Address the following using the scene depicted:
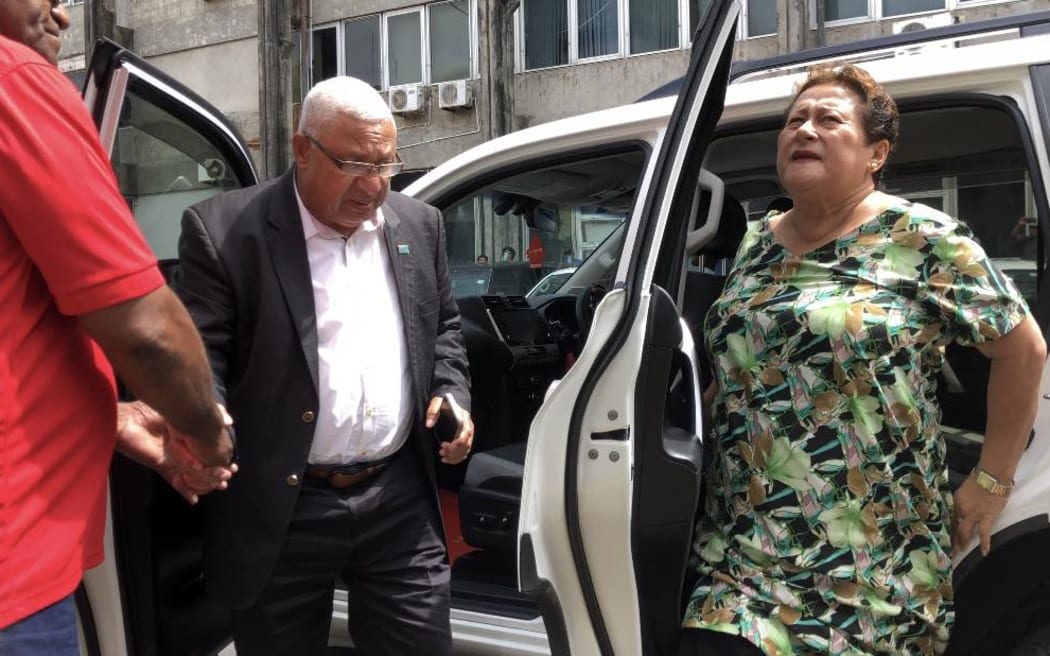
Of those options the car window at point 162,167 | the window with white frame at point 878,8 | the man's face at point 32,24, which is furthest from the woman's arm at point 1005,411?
the window with white frame at point 878,8

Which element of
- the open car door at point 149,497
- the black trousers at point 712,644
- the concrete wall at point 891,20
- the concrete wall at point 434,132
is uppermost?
the concrete wall at point 891,20

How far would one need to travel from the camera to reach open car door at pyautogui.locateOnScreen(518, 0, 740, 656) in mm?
1699

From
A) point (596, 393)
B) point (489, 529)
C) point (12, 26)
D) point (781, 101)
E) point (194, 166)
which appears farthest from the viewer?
point (489, 529)

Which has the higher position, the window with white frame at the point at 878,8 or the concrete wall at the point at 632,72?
the window with white frame at the point at 878,8

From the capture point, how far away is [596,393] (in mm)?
1735

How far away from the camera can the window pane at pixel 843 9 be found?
11.7 meters

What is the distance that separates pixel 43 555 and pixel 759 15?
1251 cm

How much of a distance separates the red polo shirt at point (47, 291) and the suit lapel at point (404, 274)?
2.57 ft

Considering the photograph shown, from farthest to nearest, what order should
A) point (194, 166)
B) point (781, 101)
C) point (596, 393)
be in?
point (194, 166) < point (781, 101) < point (596, 393)

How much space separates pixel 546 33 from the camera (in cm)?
1372

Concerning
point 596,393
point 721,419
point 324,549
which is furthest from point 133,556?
point 721,419

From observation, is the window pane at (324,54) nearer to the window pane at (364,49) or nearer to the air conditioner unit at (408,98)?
the window pane at (364,49)

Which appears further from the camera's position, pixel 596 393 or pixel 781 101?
pixel 781 101

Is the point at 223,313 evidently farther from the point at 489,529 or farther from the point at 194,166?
the point at 489,529
